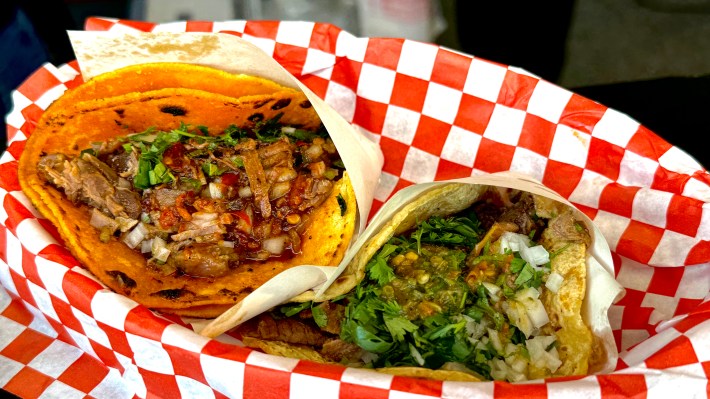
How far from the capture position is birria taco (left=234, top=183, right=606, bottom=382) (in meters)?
2.29

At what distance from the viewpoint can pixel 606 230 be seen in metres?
2.70

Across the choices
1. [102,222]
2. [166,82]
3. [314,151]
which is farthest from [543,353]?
[166,82]

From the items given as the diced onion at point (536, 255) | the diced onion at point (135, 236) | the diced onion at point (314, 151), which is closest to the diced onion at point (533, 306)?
the diced onion at point (536, 255)

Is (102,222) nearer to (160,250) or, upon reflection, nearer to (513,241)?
(160,250)

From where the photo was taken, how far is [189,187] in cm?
273

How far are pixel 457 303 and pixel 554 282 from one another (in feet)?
1.18

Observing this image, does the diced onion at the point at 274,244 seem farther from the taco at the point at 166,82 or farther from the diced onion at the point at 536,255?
the diced onion at the point at 536,255

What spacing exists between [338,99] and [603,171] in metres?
1.20

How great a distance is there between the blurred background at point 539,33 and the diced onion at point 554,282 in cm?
128

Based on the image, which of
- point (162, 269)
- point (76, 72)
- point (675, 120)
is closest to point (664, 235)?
point (675, 120)

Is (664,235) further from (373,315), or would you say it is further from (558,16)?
(558,16)

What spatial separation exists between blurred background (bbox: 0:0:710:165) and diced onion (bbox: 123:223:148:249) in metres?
1.33

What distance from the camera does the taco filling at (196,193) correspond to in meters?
2.66

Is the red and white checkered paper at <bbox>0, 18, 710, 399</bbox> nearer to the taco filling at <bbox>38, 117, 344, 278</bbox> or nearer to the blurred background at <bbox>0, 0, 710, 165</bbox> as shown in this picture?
the taco filling at <bbox>38, 117, 344, 278</bbox>
